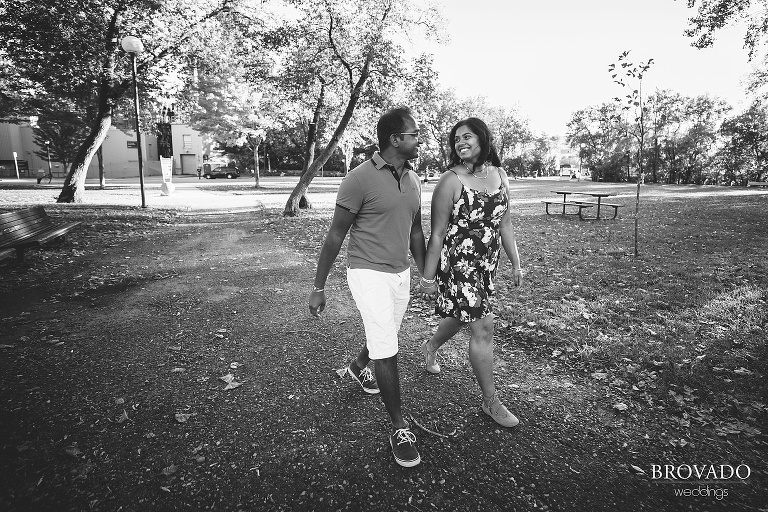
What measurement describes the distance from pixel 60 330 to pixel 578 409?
17.6ft

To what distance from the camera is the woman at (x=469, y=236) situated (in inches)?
114

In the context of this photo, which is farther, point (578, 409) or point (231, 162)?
point (231, 162)

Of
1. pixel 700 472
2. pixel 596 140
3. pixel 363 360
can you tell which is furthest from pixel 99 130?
pixel 596 140

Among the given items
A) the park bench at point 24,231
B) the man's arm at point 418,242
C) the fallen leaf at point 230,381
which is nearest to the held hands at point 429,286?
the man's arm at point 418,242

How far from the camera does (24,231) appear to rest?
754cm

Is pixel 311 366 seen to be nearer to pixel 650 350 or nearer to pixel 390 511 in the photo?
pixel 390 511

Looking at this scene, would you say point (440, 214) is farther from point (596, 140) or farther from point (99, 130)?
point (596, 140)

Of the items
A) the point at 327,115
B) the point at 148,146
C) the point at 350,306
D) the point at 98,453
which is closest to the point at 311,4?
the point at 327,115

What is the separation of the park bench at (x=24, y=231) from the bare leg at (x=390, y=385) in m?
6.36

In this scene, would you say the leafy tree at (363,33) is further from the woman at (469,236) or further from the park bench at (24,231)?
the woman at (469,236)

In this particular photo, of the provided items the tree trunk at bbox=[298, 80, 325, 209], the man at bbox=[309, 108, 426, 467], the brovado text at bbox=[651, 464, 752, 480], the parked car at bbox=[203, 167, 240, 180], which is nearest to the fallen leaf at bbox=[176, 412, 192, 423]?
the man at bbox=[309, 108, 426, 467]

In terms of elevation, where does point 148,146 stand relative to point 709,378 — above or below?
above

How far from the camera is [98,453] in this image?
2.72m

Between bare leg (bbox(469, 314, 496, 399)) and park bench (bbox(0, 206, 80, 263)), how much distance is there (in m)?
6.79
